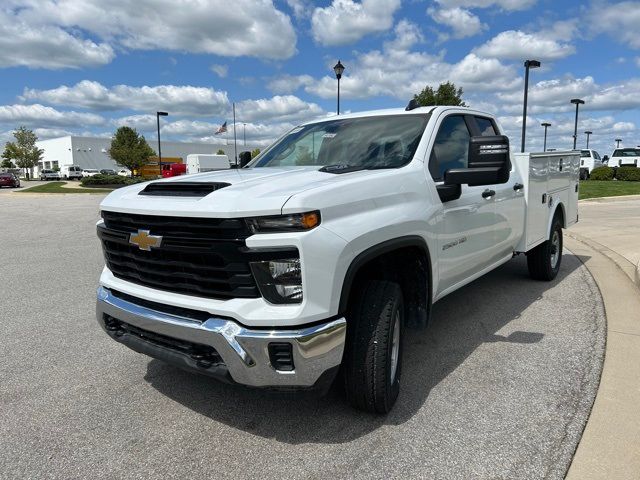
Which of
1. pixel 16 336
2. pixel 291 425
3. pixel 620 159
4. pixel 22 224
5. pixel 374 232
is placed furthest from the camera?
pixel 620 159

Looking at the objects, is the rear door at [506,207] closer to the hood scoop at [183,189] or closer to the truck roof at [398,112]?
the truck roof at [398,112]

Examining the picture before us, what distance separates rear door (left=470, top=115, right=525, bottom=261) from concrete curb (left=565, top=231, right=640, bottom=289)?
6.43ft

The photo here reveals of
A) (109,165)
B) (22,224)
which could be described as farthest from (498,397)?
(109,165)

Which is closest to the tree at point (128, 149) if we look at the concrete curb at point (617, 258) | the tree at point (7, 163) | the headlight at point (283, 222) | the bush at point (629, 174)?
the tree at point (7, 163)

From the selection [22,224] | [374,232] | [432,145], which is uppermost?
[432,145]

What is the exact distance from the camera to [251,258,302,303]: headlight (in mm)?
2410

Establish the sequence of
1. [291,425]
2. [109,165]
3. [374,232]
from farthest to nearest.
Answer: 1. [109,165]
2. [291,425]
3. [374,232]

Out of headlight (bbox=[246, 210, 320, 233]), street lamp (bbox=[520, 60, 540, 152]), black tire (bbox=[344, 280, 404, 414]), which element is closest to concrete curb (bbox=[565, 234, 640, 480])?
black tire (bbox=[344, 280, 404, 414])

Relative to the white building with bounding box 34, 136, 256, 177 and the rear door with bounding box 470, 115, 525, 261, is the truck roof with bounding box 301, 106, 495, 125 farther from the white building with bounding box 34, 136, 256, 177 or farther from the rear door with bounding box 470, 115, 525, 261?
the white building with bounding box 34, 136, 256, 177

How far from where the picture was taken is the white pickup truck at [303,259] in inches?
95.2

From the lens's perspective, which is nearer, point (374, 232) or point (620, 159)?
point (374, 232)

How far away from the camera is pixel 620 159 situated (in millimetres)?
31797

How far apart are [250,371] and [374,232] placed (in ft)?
3.23

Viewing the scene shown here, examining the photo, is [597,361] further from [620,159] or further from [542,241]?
[620,159]
